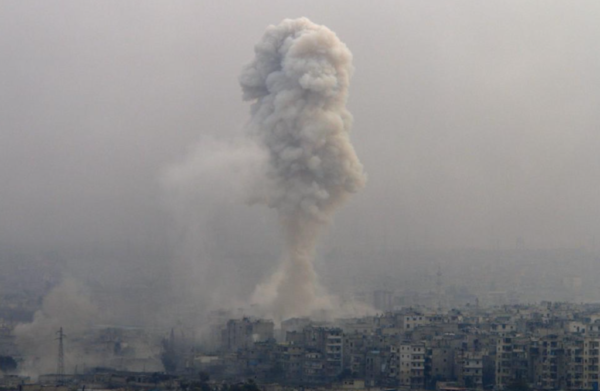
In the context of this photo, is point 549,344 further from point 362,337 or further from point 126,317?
point 126,317

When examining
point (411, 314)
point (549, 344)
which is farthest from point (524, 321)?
point (549, 344)

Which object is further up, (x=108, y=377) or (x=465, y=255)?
(x=465, y=255)

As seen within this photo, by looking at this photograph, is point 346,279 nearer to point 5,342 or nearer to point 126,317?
point 126,317

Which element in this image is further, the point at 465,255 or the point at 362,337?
the point at 465,255

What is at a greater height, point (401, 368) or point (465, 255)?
point (465, 255)

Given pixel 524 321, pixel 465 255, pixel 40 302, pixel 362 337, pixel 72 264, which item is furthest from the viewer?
pixel 465 255

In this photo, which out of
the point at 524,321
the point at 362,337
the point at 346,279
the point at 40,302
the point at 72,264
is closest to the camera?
the point at 362,337

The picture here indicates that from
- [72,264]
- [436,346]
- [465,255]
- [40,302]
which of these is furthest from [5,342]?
[465,255]

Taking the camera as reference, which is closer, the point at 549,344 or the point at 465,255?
the point at 549,344

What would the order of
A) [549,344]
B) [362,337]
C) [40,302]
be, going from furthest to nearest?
1. [40,302]
2. [362,337]
3. [549,344]
